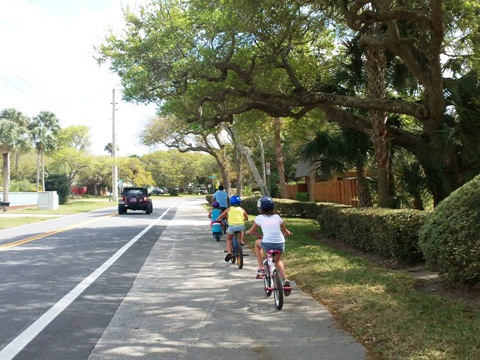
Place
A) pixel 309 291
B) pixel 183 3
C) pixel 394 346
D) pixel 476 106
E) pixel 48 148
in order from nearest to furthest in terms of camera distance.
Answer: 1. pixel 394 346
2. pixel 309 291
3. pixel 476 106
4. pixel 183 3
5. pixel 48 148

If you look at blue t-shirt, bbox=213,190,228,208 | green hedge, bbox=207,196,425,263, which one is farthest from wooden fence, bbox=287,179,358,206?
green hedge, bbox=207,196,425,263

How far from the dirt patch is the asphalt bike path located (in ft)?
5.60

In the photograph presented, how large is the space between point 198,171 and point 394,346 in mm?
88292

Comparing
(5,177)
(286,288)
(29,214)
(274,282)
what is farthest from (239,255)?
(5,177)

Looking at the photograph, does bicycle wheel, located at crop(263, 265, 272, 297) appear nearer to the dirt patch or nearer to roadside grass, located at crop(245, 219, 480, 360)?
roadside grass, located at crop(245, 219, 480, 360)

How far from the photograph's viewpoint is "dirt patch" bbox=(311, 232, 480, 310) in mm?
6316

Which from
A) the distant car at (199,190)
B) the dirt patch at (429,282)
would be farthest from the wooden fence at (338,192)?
the distant car at (199,190)

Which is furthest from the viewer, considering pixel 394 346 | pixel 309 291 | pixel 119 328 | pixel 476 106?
pixel 476 106

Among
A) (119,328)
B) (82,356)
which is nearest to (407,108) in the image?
(119,328)

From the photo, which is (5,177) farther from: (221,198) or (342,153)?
(342,153)

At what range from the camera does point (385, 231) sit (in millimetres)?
9500

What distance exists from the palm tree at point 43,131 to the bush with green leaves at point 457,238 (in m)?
56.2

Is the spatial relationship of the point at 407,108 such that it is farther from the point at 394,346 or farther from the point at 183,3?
the point at 183,3

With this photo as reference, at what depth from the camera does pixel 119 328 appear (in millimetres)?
5766
